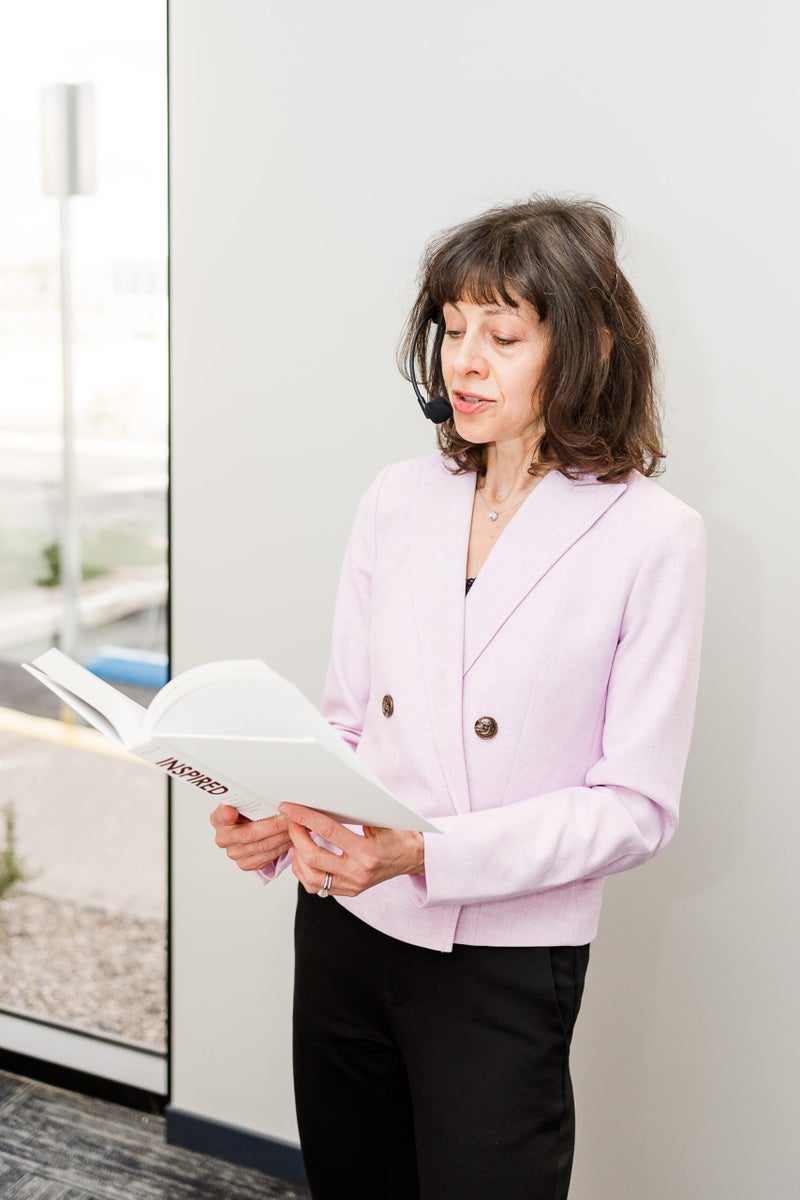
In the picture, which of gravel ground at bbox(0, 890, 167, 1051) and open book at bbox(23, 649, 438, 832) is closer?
open book at bbox(23, 649, 438, 832)

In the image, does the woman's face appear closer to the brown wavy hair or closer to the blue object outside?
the brown wavy hair

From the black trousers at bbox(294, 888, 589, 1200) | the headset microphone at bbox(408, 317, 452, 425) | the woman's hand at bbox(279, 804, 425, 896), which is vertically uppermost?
the headset microphone at bbox(408, 317, 452, 425)

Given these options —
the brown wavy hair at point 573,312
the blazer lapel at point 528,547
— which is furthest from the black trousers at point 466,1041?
the brown wavy hair at point 573,312

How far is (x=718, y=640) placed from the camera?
1682 millimetres

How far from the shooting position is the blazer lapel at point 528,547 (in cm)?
123

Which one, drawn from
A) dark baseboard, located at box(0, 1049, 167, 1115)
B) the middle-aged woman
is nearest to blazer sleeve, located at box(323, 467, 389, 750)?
the middle-aged woman

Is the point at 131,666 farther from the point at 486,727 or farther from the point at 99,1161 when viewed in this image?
the point at 486,727

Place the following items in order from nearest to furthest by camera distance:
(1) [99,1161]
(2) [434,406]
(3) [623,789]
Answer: (3) [623,789] < (2) [434,406] < (1) [99,1161]

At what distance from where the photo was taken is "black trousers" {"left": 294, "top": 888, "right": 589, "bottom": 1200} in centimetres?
123

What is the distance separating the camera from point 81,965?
2.56m

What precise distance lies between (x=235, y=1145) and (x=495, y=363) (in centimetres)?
170

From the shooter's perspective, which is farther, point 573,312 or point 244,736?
point 573,312

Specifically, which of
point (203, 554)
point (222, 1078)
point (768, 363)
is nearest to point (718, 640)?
point (768, 363)

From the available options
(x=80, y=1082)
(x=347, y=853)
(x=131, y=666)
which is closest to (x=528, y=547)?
(x=347, y=853)
